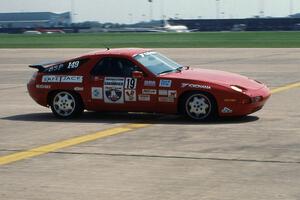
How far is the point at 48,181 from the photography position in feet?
24.9

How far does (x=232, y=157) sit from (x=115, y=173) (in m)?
1.63

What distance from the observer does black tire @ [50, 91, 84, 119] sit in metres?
12.7

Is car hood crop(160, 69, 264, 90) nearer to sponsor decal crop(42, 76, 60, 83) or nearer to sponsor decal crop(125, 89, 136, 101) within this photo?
sponsor decal crop(125, 89, 136, 101)

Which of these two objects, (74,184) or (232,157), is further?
(232,157)

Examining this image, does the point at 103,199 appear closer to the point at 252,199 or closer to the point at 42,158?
the point at 252,199

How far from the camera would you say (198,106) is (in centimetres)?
1194

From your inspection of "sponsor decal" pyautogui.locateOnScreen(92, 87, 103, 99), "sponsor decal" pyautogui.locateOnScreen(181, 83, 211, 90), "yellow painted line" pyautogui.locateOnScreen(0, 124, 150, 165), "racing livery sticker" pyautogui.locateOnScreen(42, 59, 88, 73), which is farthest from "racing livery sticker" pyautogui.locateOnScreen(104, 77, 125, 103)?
"sponsor decal" pyautogui.locateOnScreen(181, 83, 211, 90)

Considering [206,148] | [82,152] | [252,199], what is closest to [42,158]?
[82,152]

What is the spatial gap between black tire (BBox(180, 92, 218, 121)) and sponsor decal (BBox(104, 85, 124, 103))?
1.24 metres

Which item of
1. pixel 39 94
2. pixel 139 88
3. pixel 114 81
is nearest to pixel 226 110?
pixel 139 88

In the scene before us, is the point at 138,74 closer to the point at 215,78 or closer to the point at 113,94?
the point at 113,94

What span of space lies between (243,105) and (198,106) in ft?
2.62

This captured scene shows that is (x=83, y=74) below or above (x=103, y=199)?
above

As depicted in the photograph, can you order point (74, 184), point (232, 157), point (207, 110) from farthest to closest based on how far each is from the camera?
point (207, 110) < point (232, 157) < point (74, 184)
